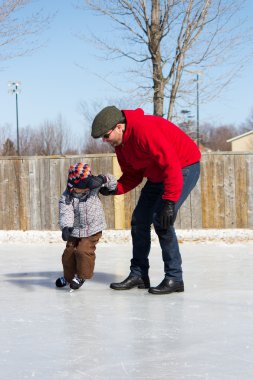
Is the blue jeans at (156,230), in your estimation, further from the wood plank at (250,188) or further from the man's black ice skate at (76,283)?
the wood plank at (250,188)

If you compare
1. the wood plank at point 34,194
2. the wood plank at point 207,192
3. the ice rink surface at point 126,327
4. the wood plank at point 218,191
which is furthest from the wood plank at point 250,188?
the ice rink surface at point 126,327

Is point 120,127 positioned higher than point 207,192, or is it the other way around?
point 120,127

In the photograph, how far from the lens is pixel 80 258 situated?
4.09 metres

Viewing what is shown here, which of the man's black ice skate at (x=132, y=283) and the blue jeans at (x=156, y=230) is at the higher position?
the blue jeans at (x=156, y=230)

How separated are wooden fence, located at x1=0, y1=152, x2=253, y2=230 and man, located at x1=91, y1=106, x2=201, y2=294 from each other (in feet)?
15.0

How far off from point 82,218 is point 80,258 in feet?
0.92

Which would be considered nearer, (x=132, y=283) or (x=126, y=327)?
(x=126, y=327)

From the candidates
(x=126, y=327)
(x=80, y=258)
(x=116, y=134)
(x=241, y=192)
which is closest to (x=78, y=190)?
(x=80, y=258)

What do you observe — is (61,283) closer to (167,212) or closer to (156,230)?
(156,230)

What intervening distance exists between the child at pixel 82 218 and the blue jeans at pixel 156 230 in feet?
0.88

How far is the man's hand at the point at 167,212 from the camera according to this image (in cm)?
366

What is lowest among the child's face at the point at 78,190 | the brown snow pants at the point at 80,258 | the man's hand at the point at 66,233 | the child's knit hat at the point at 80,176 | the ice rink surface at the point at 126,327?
the ice rink surface at the point at 126,327

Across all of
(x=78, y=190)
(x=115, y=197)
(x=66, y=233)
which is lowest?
(x=66, y=233)

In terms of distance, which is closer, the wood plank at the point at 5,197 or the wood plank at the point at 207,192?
the wood plank at the point at 207,192
